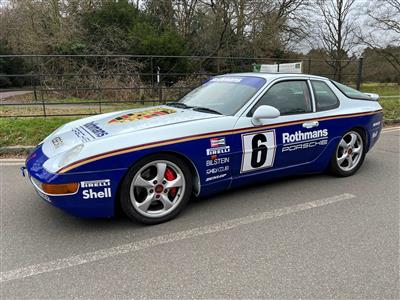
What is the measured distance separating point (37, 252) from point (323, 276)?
7.57ft

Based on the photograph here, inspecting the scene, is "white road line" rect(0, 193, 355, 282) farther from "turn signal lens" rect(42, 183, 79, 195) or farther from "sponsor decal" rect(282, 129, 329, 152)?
"sponsor decal" rect(282, 129, 329, 152)

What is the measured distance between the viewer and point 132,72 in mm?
12609

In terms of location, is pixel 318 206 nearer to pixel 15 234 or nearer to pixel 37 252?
pixel 37 252

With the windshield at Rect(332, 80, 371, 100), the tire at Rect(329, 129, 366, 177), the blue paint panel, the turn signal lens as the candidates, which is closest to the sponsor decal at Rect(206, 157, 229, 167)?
the blue paint panel

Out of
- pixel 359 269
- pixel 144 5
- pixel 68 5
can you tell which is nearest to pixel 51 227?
pixel 359 269

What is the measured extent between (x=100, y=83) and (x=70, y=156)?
9881 mm

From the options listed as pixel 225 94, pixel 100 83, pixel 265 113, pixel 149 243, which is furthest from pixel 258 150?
pixel 100 83

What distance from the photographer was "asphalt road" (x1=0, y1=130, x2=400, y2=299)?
2.46m

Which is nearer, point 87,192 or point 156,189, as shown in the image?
point 87,192

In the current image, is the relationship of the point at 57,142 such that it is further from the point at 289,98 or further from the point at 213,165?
the point at 289,98

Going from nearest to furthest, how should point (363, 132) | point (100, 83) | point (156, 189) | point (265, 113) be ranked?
point (156, 189) < point (265, 113) < point (363, 132) < point (100, 83)

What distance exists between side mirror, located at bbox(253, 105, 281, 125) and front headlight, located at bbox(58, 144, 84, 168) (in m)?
1.81

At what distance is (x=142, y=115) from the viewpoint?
3936 millimetres

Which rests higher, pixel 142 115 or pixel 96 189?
pixel 142 115
